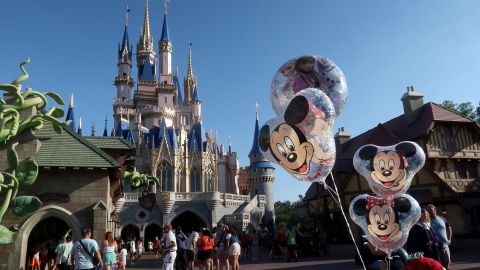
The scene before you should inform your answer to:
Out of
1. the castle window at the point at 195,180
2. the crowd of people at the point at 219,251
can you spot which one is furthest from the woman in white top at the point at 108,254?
the castle window at the point at 195,180

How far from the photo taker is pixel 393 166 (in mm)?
6355

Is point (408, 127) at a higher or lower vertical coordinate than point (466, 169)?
higher

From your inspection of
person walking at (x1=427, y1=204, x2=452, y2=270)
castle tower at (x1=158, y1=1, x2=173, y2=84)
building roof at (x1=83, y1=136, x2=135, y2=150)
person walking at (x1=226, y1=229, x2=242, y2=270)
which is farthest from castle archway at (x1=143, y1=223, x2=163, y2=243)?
person walking at (x1=427, y1=204, x2=452, y2=270)

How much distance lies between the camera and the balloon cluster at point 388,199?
5.73 metres

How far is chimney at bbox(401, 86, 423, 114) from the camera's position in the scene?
2228 centimetres

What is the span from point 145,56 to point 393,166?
2179 inches

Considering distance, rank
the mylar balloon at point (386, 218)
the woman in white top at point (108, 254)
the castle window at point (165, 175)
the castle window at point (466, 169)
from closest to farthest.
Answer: the mylar balloon at point (386, 218)
the woman in white top at point (108, 254)
the castle window at point (466, 169)
the castle window at point (165, 175)

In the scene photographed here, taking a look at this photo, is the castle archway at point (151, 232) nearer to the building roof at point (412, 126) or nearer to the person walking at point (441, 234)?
the building roof at point (412, 126)

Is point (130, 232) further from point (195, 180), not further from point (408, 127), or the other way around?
point (408, 127)

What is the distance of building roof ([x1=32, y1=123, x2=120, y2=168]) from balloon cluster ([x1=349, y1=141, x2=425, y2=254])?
8019 millimetres

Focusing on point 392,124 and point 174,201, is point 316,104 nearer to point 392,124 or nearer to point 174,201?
point 392,124

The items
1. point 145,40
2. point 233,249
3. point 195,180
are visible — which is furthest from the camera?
point 145,40

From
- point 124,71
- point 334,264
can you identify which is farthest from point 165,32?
point 334,264

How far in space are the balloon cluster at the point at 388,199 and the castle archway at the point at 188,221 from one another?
3267cm
